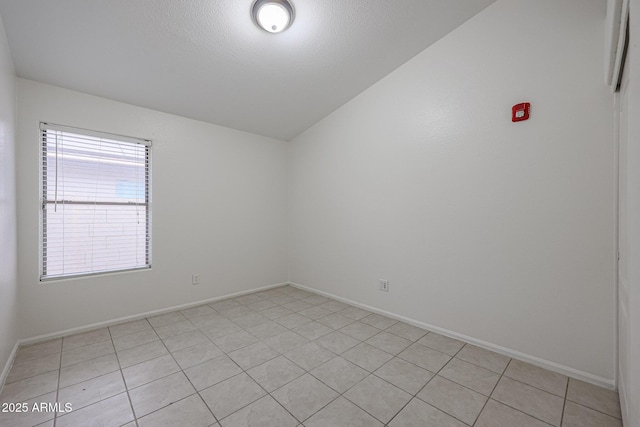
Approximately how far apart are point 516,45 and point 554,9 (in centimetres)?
29

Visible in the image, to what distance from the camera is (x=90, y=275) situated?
270 cm

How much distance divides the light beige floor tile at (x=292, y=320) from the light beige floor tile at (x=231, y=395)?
934 millimetres

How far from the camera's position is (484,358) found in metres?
2.21

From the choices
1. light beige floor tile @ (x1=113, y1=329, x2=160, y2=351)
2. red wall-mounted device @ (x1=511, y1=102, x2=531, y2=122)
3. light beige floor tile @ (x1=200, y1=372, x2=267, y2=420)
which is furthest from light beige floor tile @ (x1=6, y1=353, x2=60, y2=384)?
red wall-mounted device @ (x1=511, y1=102, x2=531, y2=122)

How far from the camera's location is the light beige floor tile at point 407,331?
8.55 ft

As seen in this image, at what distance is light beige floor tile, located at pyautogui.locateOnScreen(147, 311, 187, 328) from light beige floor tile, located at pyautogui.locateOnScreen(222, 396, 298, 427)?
1.73 m

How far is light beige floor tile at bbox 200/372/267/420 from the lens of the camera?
5.39ft

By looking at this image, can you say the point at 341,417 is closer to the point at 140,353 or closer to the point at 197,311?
the point at 140,353

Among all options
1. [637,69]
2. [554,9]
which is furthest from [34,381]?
[554,9]

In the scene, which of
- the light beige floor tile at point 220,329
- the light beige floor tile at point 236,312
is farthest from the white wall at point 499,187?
the light beige floor tile at point 220,329

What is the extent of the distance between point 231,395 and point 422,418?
1.19m

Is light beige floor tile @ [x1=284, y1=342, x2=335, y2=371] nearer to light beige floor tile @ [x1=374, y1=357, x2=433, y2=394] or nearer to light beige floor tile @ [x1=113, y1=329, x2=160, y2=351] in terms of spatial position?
light beige floor tile @ [x1=374, y1=357, x2=433, y2=394]

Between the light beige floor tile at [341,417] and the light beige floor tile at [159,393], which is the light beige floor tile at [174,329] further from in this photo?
the light beige floor tile at [341,417]

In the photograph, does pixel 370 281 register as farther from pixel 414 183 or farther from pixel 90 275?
pixel 90 275
